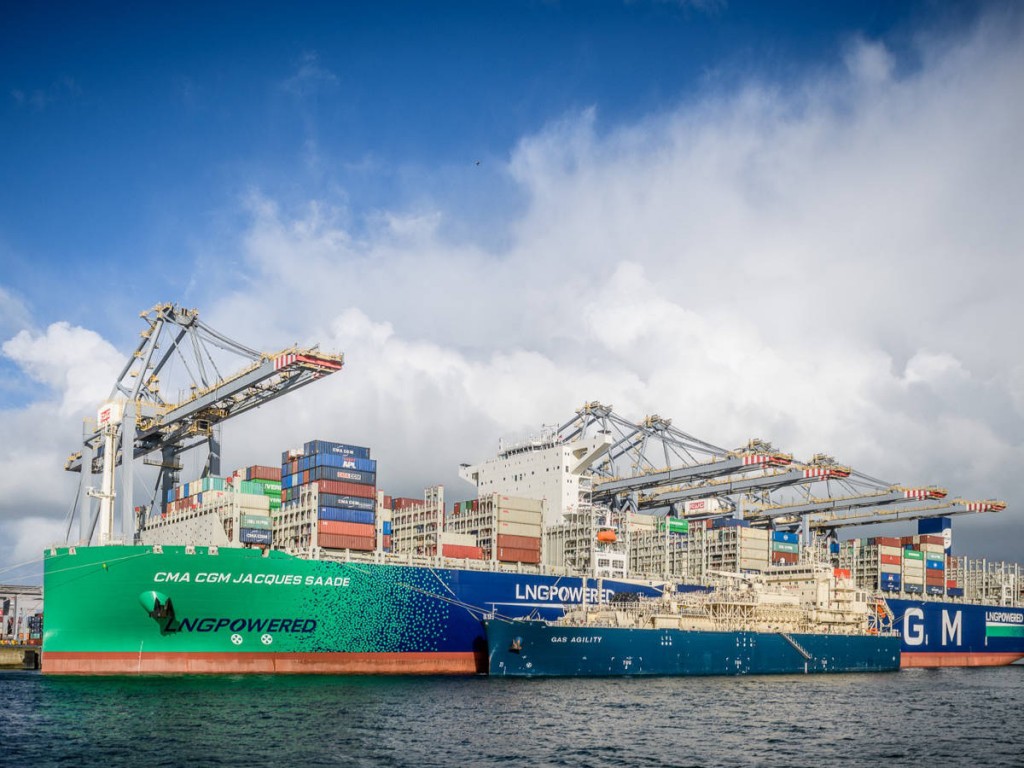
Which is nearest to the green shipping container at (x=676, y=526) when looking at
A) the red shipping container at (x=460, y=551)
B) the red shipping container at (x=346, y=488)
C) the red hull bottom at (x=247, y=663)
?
the red shipping container at (x=460, y=551)

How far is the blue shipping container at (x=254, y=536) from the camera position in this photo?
47.4 m

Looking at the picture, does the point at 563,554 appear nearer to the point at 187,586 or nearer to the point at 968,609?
the point at 187,586

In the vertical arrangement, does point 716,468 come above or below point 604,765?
above

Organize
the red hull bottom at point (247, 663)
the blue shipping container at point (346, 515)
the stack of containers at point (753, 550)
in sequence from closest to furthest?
the red hull bottom at point (247, 663), the blue shipping container at point (346, 515), the stack of containers at point (753, 550)

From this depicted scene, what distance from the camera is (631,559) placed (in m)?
65.6

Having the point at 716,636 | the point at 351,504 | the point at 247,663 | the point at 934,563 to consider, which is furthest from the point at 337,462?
the point at 934,563

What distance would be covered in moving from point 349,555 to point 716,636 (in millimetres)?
18203

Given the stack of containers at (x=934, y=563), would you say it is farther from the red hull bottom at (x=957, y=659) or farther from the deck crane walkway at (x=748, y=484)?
the deck crane walkway at (x=748, y=484)

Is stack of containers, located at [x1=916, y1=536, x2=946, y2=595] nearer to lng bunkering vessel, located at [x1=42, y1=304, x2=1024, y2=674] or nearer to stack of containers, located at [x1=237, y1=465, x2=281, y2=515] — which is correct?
lng bunkering vessel, located at [x1=42, y1=304, x2=1024, y2=674]

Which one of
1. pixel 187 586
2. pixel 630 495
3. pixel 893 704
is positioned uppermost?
pixel 630 495

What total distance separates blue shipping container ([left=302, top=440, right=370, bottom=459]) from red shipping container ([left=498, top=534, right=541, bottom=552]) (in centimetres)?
952

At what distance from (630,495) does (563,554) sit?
16.8 meters

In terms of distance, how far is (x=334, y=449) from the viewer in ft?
156

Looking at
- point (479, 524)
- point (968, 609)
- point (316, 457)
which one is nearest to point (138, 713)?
point (316, 457)
